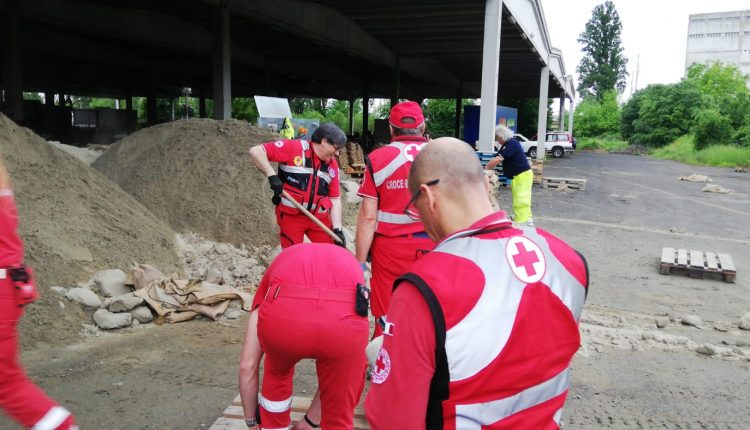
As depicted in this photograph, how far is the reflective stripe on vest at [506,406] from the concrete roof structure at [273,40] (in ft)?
54.4

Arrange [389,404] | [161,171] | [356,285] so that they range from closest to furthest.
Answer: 1. [389,404]
2. [356,285]
3. [161,171]

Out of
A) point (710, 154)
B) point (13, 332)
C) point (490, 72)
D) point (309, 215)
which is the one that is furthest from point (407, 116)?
point (710, 154)

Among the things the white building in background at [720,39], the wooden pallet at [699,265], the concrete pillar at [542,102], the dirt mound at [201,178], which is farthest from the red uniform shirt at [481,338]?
the white building in background at [720,39]

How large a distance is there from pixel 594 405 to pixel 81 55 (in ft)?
82.4

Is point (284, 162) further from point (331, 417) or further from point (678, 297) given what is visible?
point (678, 297)

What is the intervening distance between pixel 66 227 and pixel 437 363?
19.9 feet

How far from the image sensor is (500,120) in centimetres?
3250

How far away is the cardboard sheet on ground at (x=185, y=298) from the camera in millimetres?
5684

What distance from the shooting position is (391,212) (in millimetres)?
3852

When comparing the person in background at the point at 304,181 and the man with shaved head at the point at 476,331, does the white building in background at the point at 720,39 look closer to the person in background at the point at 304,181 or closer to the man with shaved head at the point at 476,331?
the person in background at the point at 304,181

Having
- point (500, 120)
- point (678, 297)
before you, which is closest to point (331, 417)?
point (678, 297)

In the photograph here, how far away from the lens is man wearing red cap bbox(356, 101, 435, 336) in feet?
12.5

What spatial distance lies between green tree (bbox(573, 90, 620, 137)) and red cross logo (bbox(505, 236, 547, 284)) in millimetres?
66669

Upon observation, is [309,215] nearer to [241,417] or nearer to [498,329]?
[241,417]
